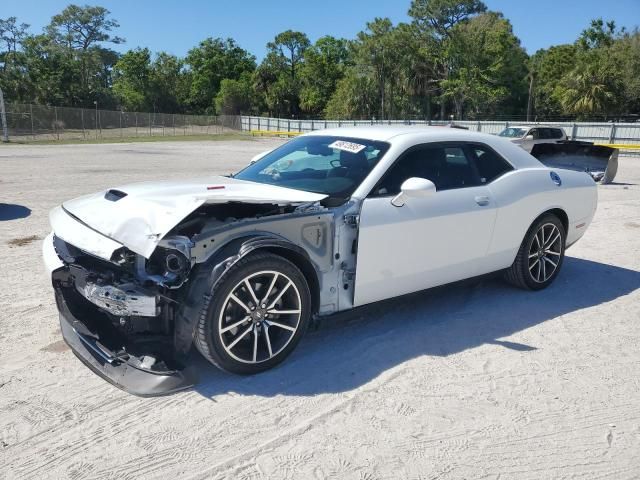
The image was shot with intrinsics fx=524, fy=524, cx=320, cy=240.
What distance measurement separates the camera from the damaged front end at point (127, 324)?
3107mm

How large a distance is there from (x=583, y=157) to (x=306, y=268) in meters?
11.6

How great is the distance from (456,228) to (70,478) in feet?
10.5

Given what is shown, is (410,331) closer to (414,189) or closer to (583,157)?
(414,189)

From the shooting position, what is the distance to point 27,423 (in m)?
2.92

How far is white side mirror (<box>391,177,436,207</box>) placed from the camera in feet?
12.4

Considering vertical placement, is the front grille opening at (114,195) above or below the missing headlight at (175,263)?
above

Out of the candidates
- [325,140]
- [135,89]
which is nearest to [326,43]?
[135,89]

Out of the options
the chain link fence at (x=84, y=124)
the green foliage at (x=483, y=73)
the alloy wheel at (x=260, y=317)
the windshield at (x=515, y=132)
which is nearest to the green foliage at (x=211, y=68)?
the chain link fence at (x=84, y=124)

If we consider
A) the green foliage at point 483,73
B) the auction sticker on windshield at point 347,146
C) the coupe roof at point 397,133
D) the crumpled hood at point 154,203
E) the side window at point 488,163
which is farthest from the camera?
the green foliage at point 483,73

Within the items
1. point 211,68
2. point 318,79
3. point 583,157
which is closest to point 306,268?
point 583,157

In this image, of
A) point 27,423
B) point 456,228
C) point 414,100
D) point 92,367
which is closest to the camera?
point 27,423

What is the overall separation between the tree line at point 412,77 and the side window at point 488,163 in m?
46.0

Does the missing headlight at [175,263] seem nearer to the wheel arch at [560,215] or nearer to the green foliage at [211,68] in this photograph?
the wheel arch at [560,215]

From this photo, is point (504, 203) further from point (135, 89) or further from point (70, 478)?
point (135, 89)
